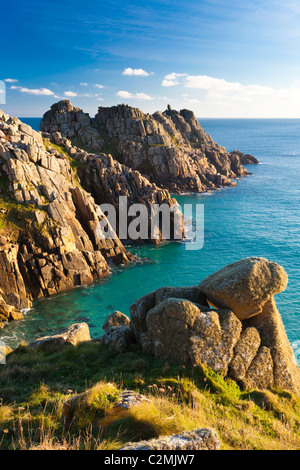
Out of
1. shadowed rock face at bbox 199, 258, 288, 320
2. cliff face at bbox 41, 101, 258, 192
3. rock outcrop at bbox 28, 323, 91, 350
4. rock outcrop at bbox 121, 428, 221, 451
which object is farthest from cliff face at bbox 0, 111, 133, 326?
cliff face at bbox 41, 101, 258, 192

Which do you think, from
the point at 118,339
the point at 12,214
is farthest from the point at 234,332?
the point at 12,214

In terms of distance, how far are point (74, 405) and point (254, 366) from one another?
1037cm

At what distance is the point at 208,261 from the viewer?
186 feet

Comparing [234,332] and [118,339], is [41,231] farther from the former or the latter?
[234,332]

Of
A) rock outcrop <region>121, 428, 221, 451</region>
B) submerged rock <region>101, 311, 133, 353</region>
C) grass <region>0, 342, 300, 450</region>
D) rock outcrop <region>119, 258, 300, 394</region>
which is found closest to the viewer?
rock outcrop <region>121, 428, 221, 451</region>

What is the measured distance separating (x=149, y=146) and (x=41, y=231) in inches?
3299

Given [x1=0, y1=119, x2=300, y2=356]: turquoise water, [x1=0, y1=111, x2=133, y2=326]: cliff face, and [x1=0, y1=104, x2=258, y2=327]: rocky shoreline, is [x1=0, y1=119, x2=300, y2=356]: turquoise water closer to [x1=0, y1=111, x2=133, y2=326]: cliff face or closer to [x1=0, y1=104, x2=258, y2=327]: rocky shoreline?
[x1=0, y1=111, x2=133, y2=326]: cliff face

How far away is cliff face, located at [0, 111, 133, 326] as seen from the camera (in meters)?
43.6

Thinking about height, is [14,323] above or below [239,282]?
below

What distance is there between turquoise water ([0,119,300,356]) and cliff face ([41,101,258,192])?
A: 45.3 ft

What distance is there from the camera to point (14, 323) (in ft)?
125

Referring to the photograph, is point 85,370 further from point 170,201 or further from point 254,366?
point 170,201

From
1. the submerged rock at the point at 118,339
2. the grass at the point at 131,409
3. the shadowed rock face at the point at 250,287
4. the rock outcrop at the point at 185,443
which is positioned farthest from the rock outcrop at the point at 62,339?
the rock outcrop at the point at 185,443

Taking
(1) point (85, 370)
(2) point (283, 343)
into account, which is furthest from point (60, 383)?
(2) point (283, 343)
